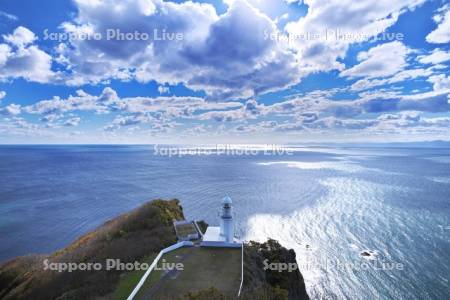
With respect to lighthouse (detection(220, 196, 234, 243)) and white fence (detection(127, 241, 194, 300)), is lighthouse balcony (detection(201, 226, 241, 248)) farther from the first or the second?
white fence (detection(127, 241, 194, 300))

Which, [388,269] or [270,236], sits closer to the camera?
[388,269]

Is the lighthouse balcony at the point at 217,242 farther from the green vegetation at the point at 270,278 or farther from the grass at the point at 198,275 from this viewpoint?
the green vegetation at the point at 270,278

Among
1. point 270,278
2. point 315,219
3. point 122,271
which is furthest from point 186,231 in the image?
point 315,219

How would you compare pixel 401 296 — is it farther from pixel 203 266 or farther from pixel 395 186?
pixel 395 186

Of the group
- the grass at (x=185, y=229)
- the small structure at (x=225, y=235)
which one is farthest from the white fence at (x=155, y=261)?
the small structure at (x=225, y=235)

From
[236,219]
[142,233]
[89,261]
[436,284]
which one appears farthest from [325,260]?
[89,261]

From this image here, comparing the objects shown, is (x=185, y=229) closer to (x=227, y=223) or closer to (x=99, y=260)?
(x=227, y=223)
